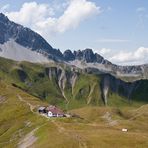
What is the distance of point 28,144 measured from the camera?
15650cm

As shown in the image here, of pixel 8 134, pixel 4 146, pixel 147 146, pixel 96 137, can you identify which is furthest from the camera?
pixel 8 134

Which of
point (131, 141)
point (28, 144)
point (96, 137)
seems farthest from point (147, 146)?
point (28, 144)

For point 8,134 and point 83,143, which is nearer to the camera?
point 83,143

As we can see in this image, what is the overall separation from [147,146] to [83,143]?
22.0 meters

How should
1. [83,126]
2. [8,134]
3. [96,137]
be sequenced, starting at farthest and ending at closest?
[8,134] < [83,126] < [96,137]

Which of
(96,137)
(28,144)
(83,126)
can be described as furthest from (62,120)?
(96,137)

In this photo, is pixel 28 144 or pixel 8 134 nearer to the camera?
pixel 28 144

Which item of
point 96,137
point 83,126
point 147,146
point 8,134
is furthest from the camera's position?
point 8,134

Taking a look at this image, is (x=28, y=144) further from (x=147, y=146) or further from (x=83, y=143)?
(x=147, y=146)

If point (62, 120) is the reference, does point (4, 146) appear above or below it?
below

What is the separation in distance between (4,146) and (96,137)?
52.4 metres

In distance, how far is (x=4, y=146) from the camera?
177250 millimetres

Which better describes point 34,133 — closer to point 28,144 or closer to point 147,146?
point 28,144

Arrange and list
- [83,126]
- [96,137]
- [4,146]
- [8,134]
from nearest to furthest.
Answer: [96,137] → [83,126] → [4,146] → [8,134]
